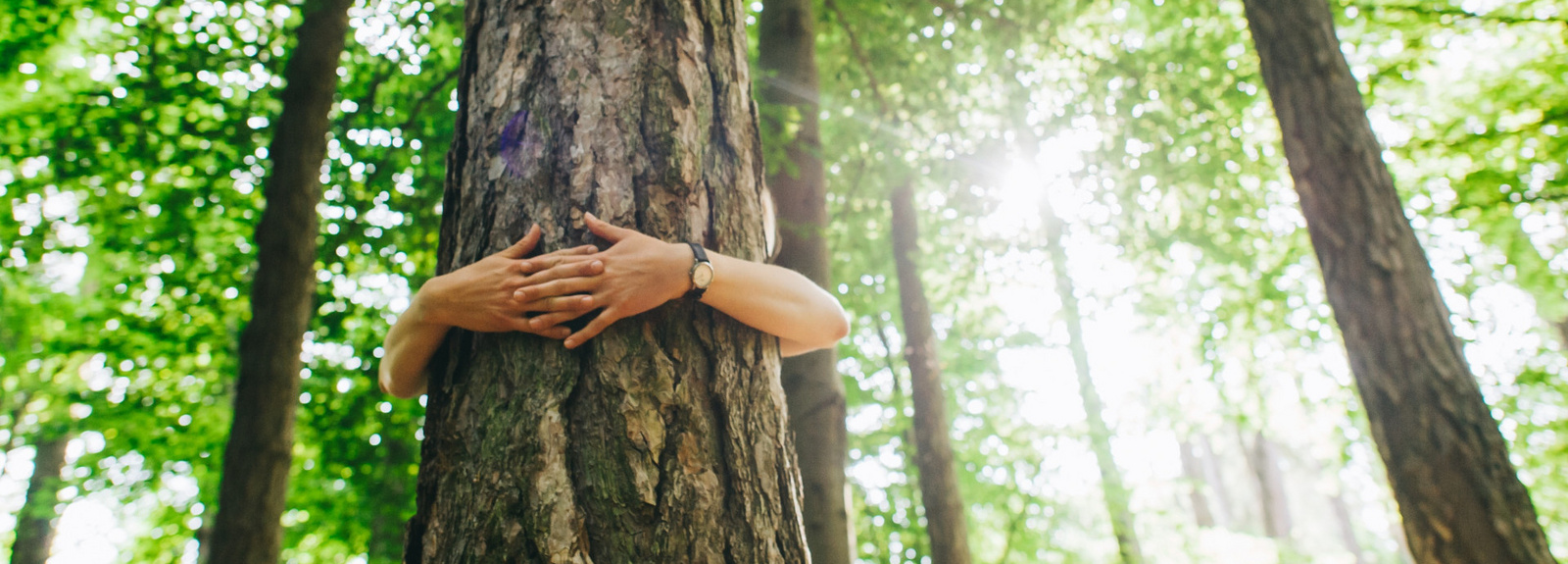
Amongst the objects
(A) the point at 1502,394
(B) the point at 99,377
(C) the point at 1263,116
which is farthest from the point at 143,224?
(A) the point at 1502,394

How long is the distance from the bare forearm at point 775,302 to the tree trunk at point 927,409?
17.2 feet

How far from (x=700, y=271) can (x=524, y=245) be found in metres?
0.35

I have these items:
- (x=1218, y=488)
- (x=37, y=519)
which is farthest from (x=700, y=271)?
(x=1218, y=488)

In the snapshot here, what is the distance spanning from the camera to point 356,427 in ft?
15.9

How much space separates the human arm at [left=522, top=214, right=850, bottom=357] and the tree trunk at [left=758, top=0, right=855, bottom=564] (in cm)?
224

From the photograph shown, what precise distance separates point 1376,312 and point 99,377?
37.8 feet

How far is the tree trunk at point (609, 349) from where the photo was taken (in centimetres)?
118

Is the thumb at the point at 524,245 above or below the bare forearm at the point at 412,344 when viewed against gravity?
above

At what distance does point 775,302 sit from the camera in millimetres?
1487

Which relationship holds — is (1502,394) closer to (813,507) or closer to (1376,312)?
(1376,312)

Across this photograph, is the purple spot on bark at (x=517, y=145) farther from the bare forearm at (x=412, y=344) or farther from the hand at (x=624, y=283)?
the bare forearm at (x=412, y=344)

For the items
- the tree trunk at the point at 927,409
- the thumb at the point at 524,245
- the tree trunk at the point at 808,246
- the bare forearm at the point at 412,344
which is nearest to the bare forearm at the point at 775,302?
the thumb at the point at 524,245

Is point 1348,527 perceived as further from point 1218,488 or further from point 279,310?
point 279,310

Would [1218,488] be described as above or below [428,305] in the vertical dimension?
below
